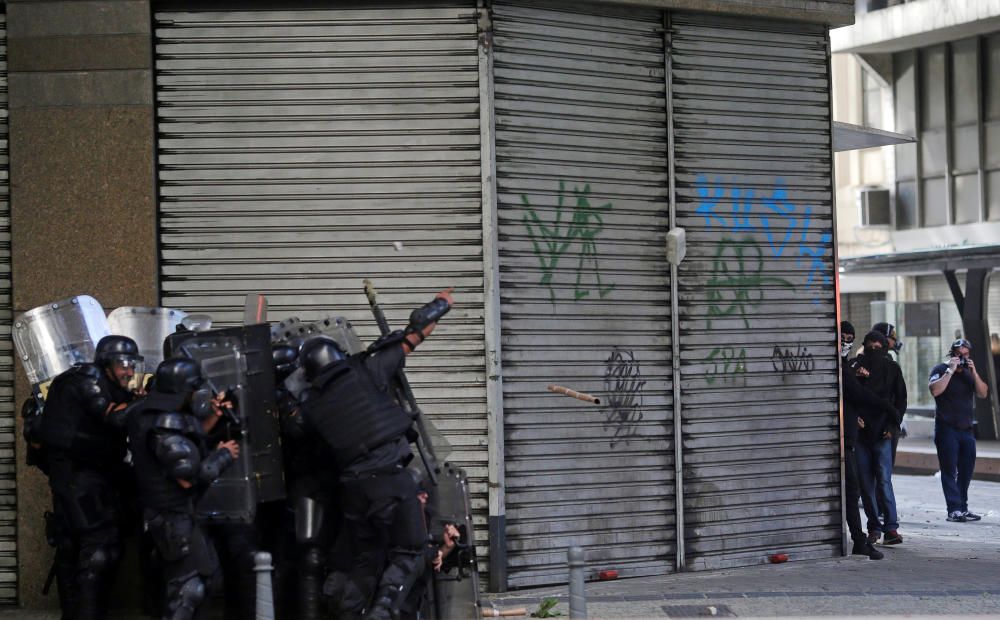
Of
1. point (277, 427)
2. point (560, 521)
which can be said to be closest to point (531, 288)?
point (560, 521)

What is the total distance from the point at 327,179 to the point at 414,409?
6.77ft

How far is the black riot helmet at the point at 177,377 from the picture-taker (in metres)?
7.53

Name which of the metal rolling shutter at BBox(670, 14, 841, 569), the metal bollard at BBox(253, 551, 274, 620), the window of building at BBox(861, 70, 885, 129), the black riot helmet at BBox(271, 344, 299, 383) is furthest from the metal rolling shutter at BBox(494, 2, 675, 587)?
the window of building at BBox(861, 70, 885, 129)

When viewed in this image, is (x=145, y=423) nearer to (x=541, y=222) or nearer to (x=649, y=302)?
(x=541, y=222)

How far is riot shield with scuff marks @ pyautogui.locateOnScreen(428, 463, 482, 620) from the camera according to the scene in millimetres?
8203

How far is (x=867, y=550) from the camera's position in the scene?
11078mm

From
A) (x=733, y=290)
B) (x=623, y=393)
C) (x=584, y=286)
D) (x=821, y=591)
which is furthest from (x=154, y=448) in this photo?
(x=733, y=290)

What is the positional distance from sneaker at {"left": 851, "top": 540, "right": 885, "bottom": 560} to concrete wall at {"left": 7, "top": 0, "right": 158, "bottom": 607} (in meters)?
5.79

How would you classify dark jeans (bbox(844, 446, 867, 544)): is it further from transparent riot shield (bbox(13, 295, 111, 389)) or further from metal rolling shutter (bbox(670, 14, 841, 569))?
transparent riot shield (bbox(13, 295, 111, 389))

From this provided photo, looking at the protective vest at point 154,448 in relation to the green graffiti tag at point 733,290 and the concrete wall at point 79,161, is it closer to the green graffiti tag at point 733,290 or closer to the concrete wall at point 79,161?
the concrete wall at point 79,161

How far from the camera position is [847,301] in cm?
3372

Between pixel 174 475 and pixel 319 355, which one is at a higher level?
pixel 319 355

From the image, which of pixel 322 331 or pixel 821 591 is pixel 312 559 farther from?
pixel 821 591

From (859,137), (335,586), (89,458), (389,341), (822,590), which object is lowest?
(822,590)
